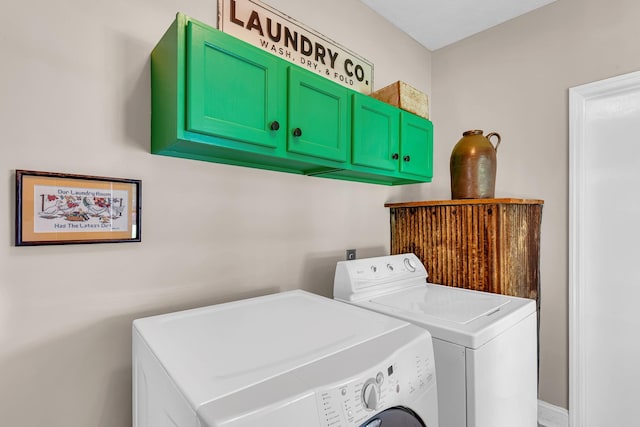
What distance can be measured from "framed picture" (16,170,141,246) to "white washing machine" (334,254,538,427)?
99 centimetres

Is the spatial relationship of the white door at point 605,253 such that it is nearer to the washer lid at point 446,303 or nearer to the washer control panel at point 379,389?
the washer lid at point 446,303

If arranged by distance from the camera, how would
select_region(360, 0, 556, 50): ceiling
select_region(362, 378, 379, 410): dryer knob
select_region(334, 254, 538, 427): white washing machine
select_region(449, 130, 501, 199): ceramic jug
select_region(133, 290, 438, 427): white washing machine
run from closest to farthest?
select_region(133, 290, 438, 427): white washing machine → select_region(362, 378, 379, 410): dryer knob → select_region(334, 254, 538, 427): white washing machine → select_region(449, 130, 501, 199): ceramic jug → select_region(360, 0, 556, 50): ceiling

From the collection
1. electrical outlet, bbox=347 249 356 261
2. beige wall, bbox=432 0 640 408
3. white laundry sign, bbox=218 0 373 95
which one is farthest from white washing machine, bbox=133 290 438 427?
beige wall, bbox=432 0 640 408

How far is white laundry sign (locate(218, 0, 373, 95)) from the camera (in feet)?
5.09

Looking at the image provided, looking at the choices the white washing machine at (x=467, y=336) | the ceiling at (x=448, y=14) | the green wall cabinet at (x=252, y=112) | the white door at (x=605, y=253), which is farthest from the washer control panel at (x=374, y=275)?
the ceiling at (x=448, y=14)

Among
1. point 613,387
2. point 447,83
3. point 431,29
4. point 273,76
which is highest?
point 431,29

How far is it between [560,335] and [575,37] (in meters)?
1.93

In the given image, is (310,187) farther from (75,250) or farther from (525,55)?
(525,55)

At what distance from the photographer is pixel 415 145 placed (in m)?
2.07

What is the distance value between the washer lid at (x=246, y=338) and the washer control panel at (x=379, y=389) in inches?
4.6

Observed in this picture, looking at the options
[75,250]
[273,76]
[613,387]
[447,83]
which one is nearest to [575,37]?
[447,83]

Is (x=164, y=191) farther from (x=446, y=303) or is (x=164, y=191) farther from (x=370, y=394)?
(x=446, y=303)

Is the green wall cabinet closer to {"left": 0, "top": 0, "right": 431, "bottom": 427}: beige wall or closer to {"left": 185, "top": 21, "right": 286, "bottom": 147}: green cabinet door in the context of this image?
{"left": 185, "top": 21, "right": 286, "bottom": 147}: green cabinet door

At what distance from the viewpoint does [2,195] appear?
1.03 metres
